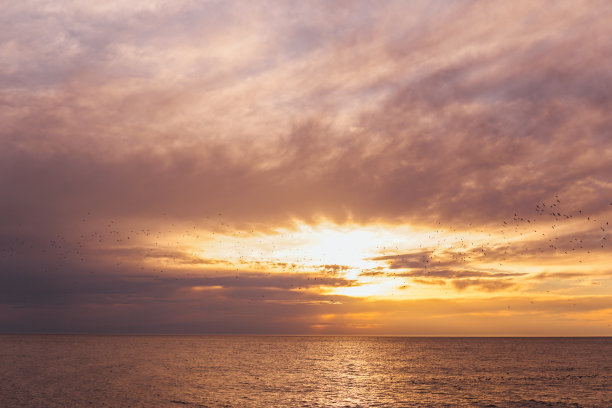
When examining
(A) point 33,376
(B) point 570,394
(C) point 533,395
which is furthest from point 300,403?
(A) point 33,376

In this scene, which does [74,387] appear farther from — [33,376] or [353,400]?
[353,400]

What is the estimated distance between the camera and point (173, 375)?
302ft

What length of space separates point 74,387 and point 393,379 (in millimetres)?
54032

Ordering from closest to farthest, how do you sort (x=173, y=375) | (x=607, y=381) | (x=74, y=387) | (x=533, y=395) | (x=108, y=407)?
(x=108, y=407)
(x=533, y=395)
(x=74, y=387)
(x=607, y=381)
(x=173, y=375)

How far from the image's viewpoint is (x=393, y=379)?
9050cm

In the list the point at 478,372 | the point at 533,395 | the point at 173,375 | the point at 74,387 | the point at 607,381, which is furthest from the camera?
the point at 478,372

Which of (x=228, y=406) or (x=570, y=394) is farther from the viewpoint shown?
(x=570, y=394)

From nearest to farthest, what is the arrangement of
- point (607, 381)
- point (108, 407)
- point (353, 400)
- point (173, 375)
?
point (108, 407)
point (353, 400)
point (607, 381)
point (173, 375)

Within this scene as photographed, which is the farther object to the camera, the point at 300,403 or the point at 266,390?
the point at 266,390

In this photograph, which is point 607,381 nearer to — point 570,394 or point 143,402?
point 570,394

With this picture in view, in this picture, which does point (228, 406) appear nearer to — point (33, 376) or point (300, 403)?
point (300, 403)

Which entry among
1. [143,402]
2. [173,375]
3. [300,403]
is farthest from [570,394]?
[173,375]

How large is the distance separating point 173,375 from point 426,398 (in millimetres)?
49546

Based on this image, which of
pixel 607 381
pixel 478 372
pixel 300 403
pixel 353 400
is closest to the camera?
pixel 300 403
